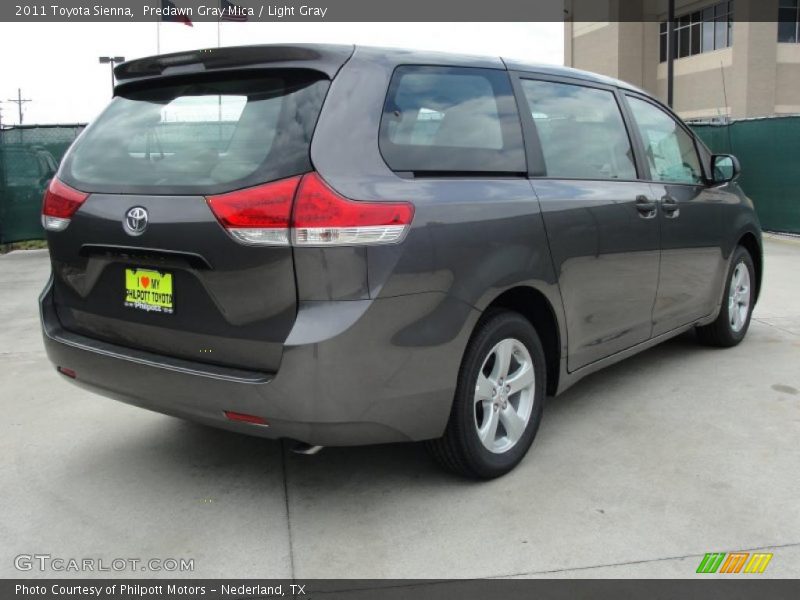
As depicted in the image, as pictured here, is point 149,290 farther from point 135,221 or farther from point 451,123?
point 451,123

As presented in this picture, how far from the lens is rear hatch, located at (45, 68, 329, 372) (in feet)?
8.92

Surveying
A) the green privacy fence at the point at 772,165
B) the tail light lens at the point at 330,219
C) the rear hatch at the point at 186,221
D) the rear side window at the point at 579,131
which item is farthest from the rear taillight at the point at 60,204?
the green privacy fence at the point at 772,165

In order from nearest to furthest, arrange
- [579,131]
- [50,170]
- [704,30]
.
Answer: [579,131]
[50,170]
[704,30]

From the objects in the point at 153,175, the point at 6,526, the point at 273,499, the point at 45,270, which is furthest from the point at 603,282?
the point at 45,270

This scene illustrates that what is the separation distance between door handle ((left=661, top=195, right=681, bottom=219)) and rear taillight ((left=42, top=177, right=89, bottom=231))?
3.03 metres

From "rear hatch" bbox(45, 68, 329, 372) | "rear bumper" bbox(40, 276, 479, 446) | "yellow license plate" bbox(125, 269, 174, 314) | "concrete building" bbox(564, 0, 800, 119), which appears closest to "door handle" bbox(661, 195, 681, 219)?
"rear bumper" bbox(40, 276, 479, 446)

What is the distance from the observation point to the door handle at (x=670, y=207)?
173 inches

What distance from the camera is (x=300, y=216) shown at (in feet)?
8.64

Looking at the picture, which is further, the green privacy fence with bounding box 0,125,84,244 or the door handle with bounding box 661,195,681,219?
the green privacy fence with bounding box 0,125,84,244

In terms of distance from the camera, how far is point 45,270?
9.95 metres

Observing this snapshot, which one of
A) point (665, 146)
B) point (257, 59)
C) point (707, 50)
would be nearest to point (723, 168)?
point (665, 146)

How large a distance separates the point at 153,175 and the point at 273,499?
1394 mm

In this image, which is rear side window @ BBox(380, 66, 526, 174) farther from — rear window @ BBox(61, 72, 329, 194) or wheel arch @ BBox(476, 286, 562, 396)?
wheel arch @ BBox(476, 286, 562, 396)

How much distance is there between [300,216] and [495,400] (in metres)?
1.23
